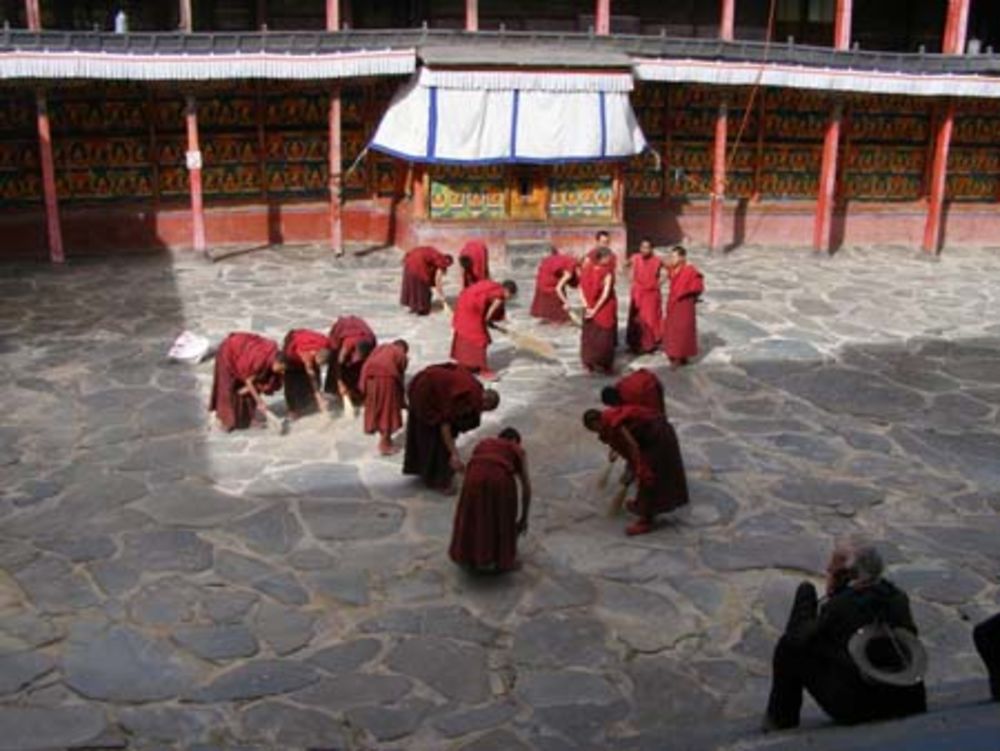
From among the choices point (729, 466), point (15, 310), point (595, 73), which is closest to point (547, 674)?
point (729, 466)

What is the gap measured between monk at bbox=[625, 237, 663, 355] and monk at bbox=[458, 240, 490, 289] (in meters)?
2.06

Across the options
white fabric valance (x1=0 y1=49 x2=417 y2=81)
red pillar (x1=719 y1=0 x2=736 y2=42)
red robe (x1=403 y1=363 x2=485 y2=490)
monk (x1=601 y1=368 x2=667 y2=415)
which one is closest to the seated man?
monk (x1=601 y1=368 x2=667 y2=415)

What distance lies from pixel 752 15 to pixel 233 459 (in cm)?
1541

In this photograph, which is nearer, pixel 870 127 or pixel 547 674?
pixel 547 674

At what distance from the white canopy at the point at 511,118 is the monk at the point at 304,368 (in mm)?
6505

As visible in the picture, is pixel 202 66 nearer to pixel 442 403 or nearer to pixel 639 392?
pixel 442 403

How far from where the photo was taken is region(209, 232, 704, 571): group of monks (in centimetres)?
871

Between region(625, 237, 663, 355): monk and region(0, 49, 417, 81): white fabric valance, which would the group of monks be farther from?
region(0, 49, 417, 81): white fabric valance

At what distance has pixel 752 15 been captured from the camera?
2242cm

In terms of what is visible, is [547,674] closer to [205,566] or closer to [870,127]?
[205,566]

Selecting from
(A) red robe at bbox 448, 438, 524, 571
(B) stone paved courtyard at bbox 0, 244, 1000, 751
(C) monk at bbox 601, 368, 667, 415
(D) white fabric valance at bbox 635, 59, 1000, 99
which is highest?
(D) white fabric valance at bbox 635, 59, 1000, 99

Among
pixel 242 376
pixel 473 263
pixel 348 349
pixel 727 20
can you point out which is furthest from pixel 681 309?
pixel 727 20

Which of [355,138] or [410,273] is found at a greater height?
[355,138]

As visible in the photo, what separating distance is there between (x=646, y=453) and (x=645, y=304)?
5.04 m
